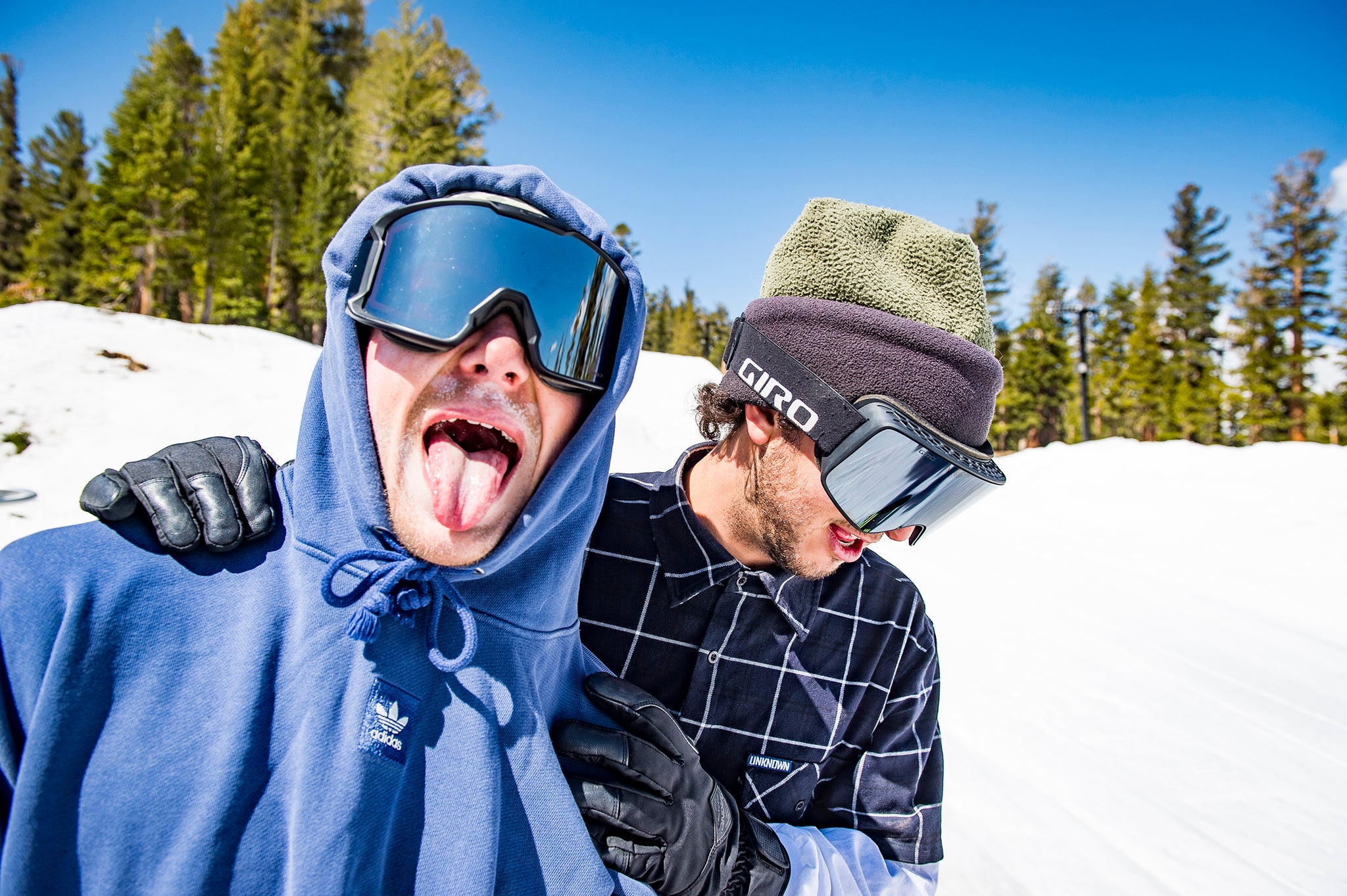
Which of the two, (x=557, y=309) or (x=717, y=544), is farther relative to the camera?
(x=717, y=544)

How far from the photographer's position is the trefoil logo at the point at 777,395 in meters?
1.86

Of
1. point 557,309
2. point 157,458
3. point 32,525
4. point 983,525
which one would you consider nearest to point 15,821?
point 157,458

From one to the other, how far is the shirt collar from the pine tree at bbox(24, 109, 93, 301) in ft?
144

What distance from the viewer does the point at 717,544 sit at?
6.52ft

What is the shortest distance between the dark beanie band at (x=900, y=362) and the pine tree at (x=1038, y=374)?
39266 mm

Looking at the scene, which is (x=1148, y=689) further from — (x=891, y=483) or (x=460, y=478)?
(x=460, y=478)

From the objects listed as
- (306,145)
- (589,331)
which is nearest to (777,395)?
(589,331)

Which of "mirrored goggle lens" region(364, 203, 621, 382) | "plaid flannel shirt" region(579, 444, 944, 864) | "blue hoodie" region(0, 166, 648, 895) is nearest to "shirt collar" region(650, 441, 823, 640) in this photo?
"plaid flannel shirt" region(579, 444, 944, 864)

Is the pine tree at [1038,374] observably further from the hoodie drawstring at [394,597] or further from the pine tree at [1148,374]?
the hoodie drawstring at [394,597]

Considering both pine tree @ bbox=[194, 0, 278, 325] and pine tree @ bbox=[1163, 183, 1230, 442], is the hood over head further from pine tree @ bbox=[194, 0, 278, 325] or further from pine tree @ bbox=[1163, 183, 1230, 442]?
pine tree @ bbox=[1163, 183, 1230, 442]

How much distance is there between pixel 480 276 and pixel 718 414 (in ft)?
4.27

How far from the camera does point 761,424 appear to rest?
2068mm

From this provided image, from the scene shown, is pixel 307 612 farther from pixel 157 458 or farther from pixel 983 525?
pixel 983 525

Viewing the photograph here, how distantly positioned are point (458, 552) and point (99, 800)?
1.92ft
